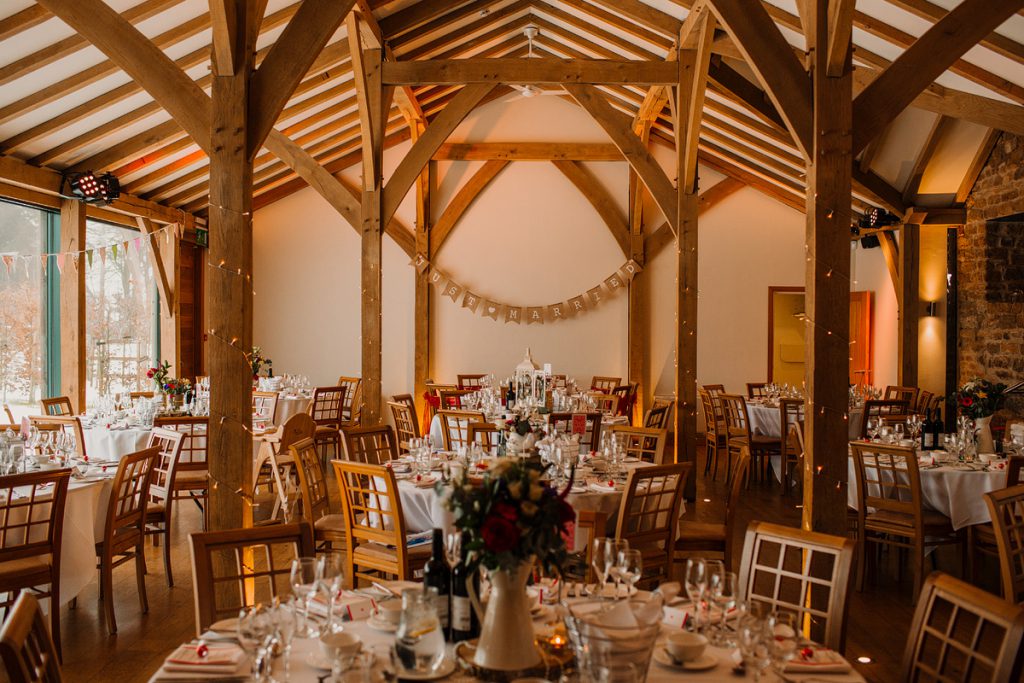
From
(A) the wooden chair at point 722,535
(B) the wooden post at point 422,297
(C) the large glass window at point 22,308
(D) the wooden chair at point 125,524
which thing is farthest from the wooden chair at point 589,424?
(C) the large glass window at point 22,308

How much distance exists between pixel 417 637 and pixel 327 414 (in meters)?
9.26

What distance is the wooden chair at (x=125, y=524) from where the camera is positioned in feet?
15.3

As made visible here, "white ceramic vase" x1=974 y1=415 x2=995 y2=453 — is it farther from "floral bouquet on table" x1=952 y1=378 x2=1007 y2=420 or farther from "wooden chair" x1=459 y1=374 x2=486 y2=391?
"wooden chair" x1=459 y1=374 x2=486 y2=391

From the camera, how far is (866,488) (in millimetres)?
5480

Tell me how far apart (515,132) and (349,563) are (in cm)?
916

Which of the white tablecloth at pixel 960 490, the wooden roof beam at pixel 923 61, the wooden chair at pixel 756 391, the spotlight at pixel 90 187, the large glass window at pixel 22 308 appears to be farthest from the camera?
the wooden chair at pixel 756 391

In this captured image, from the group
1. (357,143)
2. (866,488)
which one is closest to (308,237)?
(357,143)

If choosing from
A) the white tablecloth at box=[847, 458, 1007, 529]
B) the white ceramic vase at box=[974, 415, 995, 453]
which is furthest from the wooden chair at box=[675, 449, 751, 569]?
the white ceramic vase at box=[974, 415, 995, 453]

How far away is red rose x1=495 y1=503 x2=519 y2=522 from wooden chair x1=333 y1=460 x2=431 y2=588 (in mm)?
2355

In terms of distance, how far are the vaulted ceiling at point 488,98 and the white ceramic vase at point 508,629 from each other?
431cm

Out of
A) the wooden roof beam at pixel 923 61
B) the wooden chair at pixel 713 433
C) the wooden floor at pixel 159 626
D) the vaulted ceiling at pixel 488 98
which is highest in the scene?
the vaulted ceiling at pixel 488 98

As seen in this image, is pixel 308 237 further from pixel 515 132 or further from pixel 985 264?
pixel 985 264

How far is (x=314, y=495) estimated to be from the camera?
5238 mm

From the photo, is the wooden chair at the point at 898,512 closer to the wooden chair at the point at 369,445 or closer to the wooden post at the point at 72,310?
the wooden chair at the point at 369,445
